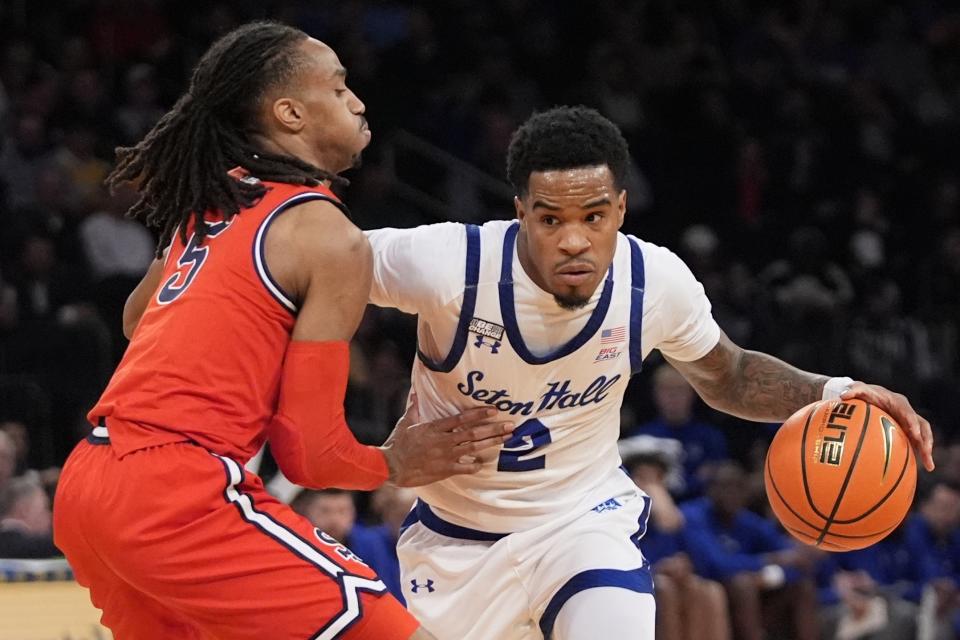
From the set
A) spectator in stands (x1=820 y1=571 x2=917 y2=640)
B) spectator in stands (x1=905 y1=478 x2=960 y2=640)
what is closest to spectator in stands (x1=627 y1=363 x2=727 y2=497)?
spectator in stands (x1=820 y1=571 x2=917 y2=640)

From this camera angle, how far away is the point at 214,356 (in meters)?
3.33

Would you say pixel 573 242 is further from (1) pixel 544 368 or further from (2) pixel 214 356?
(2) pixel 214 356

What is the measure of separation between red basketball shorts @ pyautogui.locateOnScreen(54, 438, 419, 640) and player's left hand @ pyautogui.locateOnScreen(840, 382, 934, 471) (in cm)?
170

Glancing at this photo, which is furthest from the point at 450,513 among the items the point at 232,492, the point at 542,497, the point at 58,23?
the point at 58,23

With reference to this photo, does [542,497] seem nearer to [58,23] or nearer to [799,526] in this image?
[799,526]

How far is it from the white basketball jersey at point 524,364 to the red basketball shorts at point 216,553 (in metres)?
1.12

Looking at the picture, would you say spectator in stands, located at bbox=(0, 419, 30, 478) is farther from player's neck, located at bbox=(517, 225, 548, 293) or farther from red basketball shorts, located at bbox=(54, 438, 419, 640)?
red basketball shorts, located at bbox=(54, 438, 419, 640)

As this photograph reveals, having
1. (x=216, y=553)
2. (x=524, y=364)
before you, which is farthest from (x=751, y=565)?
(x=216, y=553)

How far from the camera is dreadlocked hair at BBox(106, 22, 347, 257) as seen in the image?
3.58 m

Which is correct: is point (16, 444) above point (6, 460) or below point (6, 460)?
below

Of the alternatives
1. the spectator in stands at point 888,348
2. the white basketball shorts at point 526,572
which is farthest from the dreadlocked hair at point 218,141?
the spectator in stands at point 888,348

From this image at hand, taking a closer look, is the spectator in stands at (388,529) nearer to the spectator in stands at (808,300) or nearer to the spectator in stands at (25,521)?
the spectator in stands at (25,521)

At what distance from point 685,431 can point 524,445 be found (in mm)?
5028

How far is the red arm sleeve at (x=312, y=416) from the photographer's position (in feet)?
11.0
